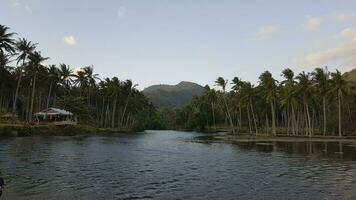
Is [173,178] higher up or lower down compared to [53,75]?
lower down

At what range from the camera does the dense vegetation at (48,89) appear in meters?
107

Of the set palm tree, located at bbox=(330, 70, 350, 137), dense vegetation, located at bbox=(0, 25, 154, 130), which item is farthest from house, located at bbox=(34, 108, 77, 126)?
palm tree, located at bbox=(330, 70, 350, 137)

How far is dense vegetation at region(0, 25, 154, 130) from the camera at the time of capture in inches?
4203

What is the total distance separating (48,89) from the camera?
144125 millimetres

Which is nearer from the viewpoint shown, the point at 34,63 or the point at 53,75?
the point at 34,63

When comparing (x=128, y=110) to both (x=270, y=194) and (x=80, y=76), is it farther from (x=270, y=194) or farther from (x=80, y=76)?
(x=270, y=194)

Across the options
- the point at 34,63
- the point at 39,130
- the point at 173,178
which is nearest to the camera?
the point at 173,178

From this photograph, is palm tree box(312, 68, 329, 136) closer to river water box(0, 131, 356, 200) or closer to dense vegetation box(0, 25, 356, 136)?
dense vegetation box(0, 25, 356, 136)

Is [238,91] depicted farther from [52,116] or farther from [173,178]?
[173,178]

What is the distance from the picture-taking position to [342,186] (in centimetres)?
2689

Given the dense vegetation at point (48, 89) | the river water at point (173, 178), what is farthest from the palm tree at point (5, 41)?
the river water at point (173, 178)

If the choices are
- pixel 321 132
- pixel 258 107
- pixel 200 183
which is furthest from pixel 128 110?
pixel 200 183

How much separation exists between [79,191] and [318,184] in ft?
53.4

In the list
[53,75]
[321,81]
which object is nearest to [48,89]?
[53,75]
